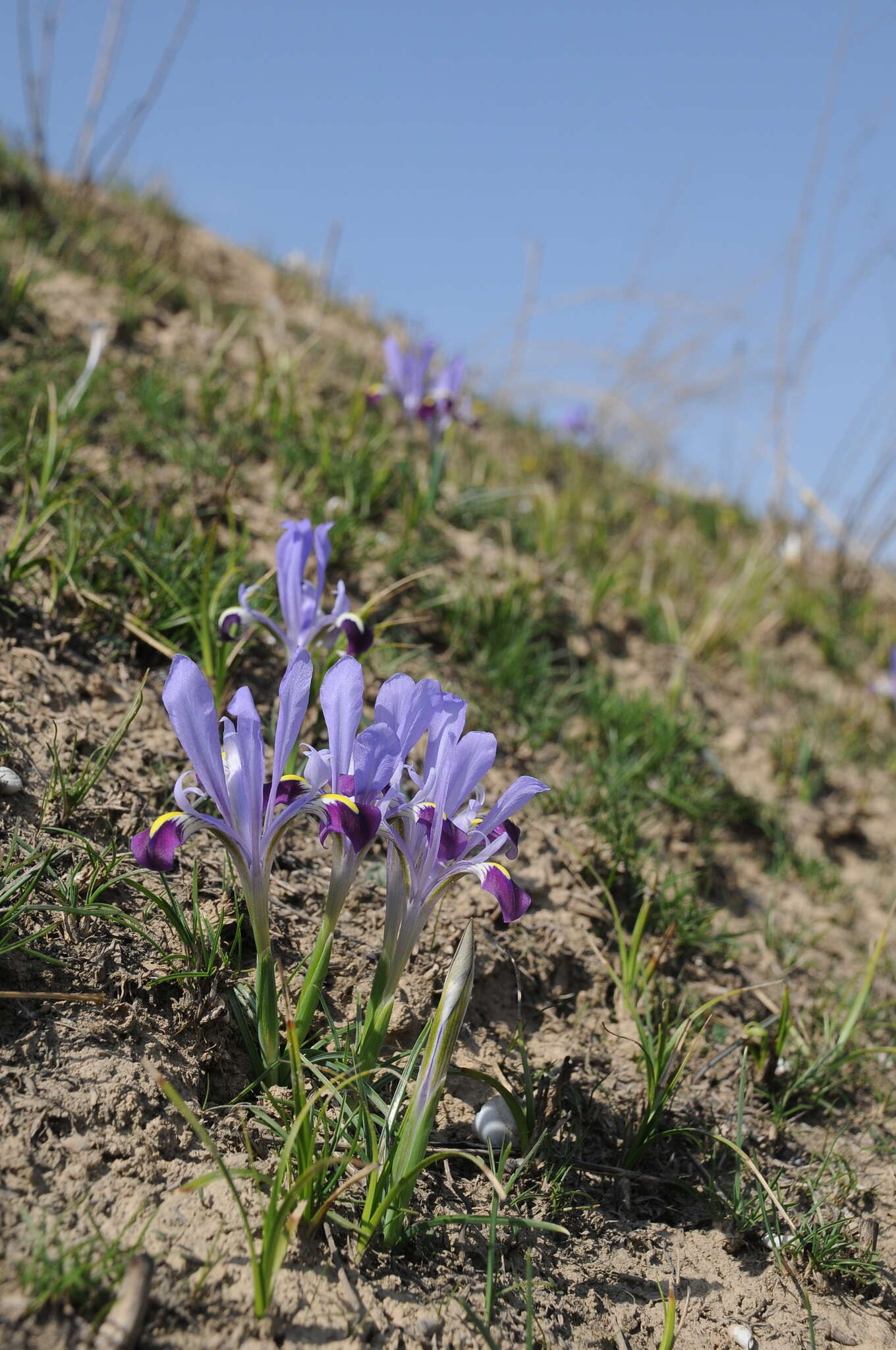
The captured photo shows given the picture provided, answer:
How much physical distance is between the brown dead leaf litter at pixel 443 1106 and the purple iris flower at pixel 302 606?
1.82 feet

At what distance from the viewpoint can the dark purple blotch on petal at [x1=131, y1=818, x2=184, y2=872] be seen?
183 centimetres

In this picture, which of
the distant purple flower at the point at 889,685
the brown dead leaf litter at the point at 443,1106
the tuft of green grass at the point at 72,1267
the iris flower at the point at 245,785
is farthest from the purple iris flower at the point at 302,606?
the distant purple flower at the point at 889,685

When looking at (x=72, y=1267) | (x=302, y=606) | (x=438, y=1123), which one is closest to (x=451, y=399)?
(x=302, y=606)

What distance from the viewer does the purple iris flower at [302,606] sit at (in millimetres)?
2834

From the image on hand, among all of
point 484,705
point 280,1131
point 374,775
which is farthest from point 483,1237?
point 484,705

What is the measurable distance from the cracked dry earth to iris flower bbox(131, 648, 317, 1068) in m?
0.37

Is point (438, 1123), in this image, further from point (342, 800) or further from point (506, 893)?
point (342, 800)

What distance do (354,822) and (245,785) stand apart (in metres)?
0.31

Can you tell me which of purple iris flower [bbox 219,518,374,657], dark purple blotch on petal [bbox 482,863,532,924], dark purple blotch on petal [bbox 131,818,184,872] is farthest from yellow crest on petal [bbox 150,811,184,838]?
purple iris flower [bbox 219,518,374,657]

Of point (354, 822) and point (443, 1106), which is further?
point (443, 1106)

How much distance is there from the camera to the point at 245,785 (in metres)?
2.03

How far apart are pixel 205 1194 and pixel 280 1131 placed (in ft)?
0.63

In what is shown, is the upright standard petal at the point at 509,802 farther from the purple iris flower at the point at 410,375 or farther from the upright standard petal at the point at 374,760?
the purple iris flower at the point at 410,375

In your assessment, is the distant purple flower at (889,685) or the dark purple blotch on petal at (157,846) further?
the distant purple flower at (889,685)
